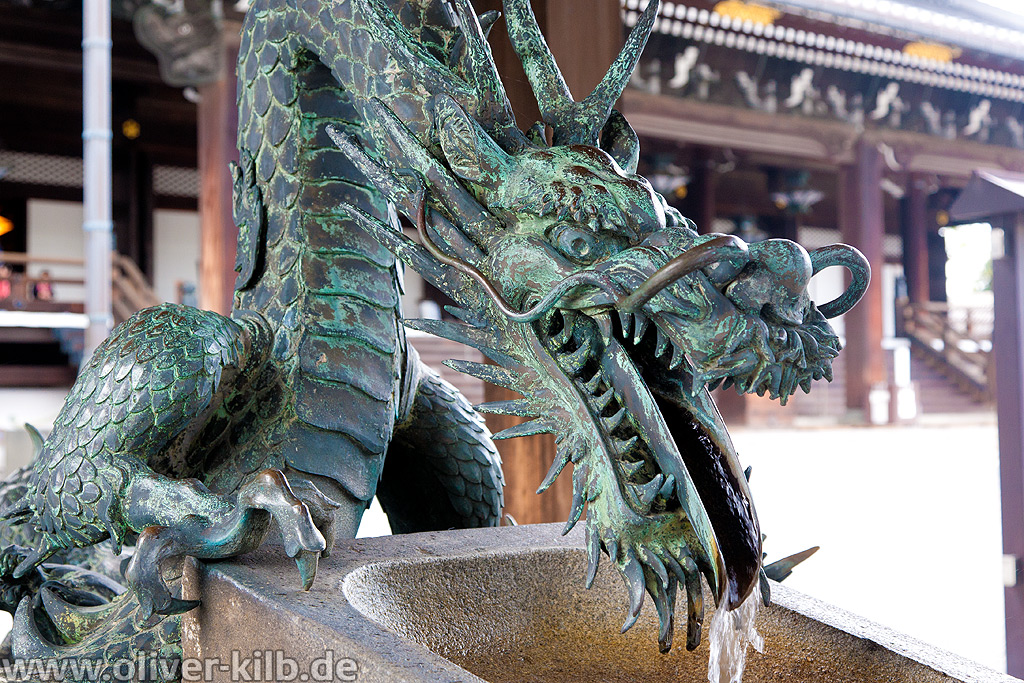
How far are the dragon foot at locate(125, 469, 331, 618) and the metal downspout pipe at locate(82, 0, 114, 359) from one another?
2796mm

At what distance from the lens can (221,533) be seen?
114 cm

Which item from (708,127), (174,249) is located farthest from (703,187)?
(174,249)

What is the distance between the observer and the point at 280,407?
140cm

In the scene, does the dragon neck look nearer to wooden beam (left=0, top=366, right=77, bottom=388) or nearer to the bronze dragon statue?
the bronze dragon statue

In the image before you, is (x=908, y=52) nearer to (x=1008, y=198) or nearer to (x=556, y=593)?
(x=1008, y=198)

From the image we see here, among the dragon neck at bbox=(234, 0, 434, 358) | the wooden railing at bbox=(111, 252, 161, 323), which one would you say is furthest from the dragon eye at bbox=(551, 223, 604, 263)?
the wooden railing at bbox=(111, 252, 161, 323)

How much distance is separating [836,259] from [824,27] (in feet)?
29.4

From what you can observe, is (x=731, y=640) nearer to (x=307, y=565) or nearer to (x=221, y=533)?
(x=307, y=565)

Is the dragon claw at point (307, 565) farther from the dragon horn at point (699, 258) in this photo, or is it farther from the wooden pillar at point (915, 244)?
the wooden pillar at point (915, 244)

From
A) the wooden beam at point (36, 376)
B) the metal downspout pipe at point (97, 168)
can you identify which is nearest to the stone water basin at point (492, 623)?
the metal downspout pipe at point (97, 168)

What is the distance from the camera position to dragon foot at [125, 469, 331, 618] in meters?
1.07

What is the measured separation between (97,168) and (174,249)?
8.60 m

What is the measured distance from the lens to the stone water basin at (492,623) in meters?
1.02

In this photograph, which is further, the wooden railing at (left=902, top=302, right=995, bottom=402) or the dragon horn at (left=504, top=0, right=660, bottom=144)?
the wooden railing at (left=902, top=302, right=995, bottom=402)
